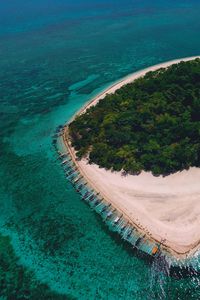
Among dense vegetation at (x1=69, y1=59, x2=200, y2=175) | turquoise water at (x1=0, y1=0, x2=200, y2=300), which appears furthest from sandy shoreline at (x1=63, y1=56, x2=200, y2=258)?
turquoise water at (x1=0, y1=0, x2=200, y2=300)

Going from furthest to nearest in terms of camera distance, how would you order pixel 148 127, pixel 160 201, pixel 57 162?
1. pixel 148 127
2. pixel 57 162
3. pixel 160 201

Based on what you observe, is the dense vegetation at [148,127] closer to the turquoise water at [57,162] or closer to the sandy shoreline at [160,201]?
the sandy shoreline at [160,201]

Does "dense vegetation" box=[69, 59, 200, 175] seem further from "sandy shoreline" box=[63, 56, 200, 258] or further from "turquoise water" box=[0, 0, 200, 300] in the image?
"turquoise water" box=[0, 0, 200, 300]

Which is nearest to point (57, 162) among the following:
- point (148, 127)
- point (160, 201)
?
point (148, 127)

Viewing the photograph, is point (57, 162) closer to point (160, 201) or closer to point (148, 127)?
point (148, 127)

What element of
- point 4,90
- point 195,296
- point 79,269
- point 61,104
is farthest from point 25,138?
point 195,296

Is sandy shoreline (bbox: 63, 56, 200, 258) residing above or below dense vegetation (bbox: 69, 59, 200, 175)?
below

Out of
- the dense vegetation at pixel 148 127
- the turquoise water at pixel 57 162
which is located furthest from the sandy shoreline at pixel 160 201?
the turquoise water at pixel 57 162
